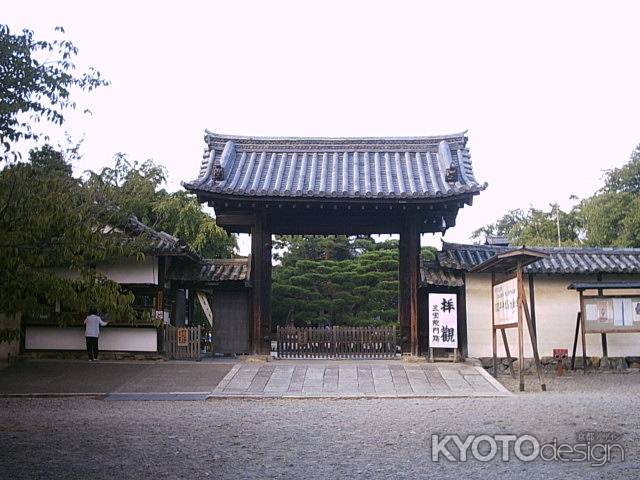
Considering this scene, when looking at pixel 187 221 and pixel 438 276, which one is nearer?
pixel 438 276

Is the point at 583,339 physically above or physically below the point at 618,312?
below

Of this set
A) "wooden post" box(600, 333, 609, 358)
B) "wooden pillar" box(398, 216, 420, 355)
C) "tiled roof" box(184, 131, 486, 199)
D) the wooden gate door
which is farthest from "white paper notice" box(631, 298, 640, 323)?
the wooden gate door

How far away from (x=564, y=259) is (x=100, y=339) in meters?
12.5

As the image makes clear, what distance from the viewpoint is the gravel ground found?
680 cm

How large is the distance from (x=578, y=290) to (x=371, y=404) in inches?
319

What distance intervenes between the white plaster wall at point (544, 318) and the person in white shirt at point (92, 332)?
9555 millimetres

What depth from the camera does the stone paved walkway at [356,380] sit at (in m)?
12.8

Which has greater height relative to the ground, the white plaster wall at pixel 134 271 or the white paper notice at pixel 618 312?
the white plaster wall at pixel 134 271

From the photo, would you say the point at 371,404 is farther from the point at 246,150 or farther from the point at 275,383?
the point at 246,150

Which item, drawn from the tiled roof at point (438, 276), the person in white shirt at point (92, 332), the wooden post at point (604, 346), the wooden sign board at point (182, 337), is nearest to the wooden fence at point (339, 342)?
the tiled roof at point (438, 276)

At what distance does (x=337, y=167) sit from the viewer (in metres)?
19.1

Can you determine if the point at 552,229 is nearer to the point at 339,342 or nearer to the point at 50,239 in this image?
the point at 339,342

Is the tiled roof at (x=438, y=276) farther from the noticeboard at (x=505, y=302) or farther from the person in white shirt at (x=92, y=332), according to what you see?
the person in white shirt at (x=92, y=332)

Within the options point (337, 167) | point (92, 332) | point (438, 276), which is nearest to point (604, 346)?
point (438, 276)
